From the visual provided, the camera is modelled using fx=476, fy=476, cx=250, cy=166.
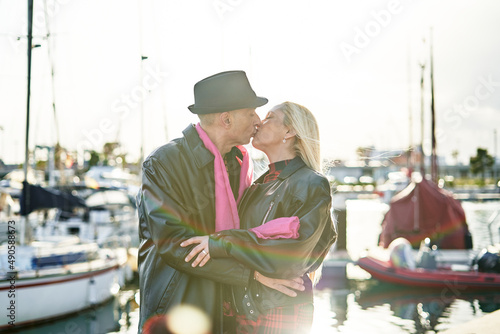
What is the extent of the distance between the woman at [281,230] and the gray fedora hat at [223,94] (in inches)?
10.8

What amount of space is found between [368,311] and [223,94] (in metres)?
13.0

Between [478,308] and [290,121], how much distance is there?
45.0 feet

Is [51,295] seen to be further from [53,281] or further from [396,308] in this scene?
[396,308]

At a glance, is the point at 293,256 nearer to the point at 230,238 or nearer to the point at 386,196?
the point at 230,238

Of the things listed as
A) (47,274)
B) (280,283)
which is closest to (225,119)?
(280,283)

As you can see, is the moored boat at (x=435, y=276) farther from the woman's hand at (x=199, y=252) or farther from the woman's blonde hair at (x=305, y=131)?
the woman's hand at (x=199, y=252)

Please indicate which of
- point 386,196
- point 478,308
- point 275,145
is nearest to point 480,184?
point 386,196

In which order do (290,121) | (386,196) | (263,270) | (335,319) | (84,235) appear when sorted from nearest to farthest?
1. (263,270)
2. (290,121)
3. (335,319)
4. (84,235)
5. (386,196)

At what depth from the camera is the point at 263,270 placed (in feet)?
8.55

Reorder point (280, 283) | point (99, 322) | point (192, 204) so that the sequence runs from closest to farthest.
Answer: point (280, 283) < point (192, 204) < point (99, 322)

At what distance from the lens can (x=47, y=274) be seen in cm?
1211

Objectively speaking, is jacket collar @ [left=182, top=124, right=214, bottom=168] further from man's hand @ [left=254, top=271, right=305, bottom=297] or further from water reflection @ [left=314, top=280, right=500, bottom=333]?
water reflection @ [left=314, top=280, right=500, bottom=333]

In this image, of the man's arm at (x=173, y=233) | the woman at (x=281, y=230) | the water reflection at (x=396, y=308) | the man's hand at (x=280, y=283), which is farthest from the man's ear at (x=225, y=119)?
the water reflection at (x=396, y=308)

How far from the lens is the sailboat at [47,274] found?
38.1 ft
